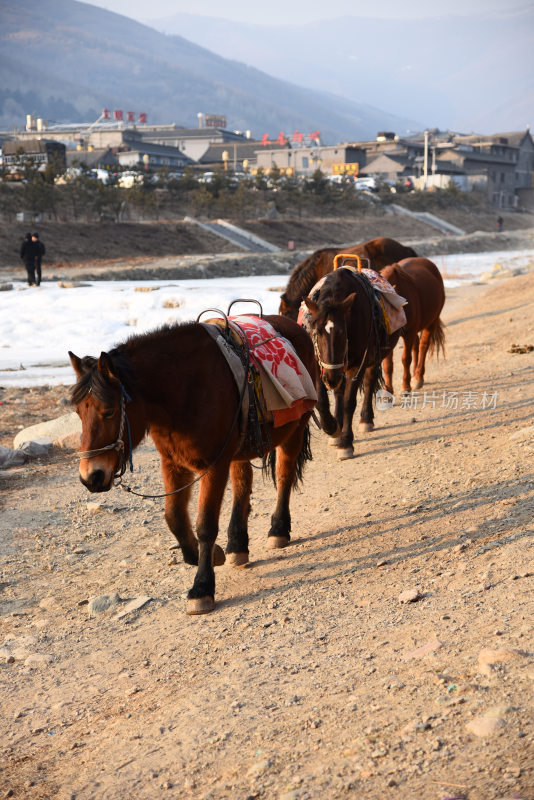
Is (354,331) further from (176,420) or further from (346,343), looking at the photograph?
(176,420)

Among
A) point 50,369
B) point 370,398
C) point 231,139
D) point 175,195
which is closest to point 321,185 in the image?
point 175,195

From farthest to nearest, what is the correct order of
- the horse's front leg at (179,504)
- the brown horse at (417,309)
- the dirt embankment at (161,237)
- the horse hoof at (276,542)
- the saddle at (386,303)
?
the dirt embankment at (161,237) < the brown horse at (417,309) < the saddle at (386,303) < the horse hoof at (276,542) < the horse's front leg at (179,504)

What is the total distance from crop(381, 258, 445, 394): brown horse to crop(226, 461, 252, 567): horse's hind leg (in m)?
4.91

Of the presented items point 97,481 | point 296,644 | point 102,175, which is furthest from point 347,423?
point 102,175

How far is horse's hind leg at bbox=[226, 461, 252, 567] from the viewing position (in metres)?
6.08

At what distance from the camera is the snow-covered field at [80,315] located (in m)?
15.8

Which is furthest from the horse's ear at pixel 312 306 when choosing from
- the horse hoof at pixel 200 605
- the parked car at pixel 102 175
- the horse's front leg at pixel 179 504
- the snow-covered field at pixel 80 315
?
the parked car at pixel 102 175

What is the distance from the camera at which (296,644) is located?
469 centimetres

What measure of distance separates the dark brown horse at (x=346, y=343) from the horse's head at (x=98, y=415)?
308cm

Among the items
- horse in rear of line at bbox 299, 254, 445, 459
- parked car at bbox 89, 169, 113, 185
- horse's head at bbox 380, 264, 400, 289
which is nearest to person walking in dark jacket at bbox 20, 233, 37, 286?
horse in rear of line at bbox 299, 254, 445, 459

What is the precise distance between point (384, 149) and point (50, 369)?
95180 millimetres

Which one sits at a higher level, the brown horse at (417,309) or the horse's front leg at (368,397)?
the brown horse at (417,309)

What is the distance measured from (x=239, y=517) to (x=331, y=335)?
2393 millimetres

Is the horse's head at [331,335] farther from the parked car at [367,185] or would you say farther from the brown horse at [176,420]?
the parked car at [367,185]
